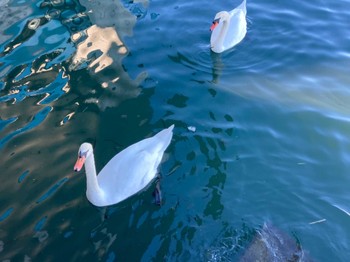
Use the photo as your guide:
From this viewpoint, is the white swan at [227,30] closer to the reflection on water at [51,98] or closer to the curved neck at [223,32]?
the curved neck at [223,32]

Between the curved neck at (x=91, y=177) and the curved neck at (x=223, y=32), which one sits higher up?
the curved neck at (x=91, y=177)

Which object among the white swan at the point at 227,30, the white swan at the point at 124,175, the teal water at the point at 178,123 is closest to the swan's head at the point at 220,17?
the white swan at the point at 227,30

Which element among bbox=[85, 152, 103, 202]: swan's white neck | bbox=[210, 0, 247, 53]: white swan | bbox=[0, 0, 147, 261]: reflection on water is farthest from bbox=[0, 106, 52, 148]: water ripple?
bbox=[210, 0, 247, 53]: white swan

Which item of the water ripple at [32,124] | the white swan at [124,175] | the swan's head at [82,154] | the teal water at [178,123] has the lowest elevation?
the teal water at [178,123]

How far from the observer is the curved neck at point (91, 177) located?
541 cm

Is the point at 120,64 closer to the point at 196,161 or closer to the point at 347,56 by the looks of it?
the point at 196,161

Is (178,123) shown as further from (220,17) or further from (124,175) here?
(220,17)

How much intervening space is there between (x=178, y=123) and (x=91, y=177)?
1.96m

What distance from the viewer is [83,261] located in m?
5.18

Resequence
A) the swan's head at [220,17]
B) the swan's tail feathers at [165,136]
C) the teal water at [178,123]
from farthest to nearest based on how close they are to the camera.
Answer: the swan's head at [220,17] < the swan's tail feathers at [165,136] < the teal water at [178,123]

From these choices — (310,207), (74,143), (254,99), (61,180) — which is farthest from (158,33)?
(310,207)

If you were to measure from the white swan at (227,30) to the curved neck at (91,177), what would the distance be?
3.91 meters

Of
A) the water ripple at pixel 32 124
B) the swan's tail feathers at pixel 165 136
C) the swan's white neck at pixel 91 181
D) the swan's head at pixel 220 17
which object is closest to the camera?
the swan's white neck at pixel 91 181

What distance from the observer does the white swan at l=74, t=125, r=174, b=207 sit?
18.4 ft
